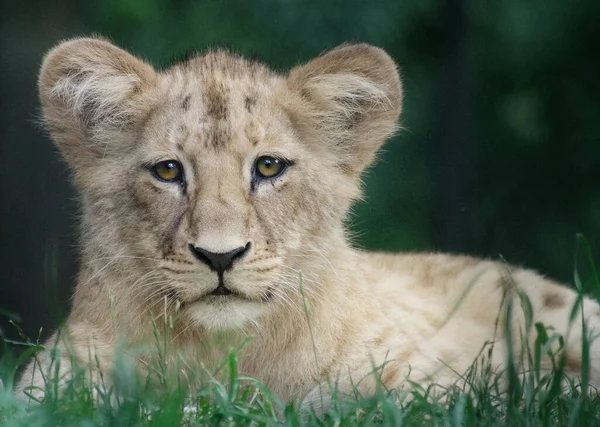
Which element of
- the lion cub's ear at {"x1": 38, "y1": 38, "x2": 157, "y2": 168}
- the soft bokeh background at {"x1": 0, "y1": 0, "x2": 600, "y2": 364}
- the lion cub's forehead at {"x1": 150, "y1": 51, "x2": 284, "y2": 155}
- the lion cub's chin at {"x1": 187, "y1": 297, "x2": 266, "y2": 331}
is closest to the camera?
the lion cub's chin at {"x1": 187, "y1": 297, "x2": 266, "y2": 331}

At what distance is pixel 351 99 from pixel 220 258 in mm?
1273

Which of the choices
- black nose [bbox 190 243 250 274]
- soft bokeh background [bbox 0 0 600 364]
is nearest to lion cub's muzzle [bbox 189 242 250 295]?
black nose [bbox 190 243 250 274]

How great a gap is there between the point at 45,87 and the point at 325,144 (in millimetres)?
1197

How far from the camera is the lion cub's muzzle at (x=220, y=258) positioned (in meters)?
4.32

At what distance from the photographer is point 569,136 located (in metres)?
10.3

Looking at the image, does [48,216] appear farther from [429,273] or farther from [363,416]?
[363,416]

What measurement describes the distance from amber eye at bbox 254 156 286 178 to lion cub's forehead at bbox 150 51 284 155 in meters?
0.08

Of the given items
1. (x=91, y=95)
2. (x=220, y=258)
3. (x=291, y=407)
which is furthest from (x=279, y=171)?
(x=291, y=407)

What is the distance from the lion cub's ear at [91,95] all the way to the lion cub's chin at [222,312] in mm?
896

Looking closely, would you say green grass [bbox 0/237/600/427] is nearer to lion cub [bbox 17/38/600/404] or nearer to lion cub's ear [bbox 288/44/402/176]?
lion cub [bbox 17/38/600/404]

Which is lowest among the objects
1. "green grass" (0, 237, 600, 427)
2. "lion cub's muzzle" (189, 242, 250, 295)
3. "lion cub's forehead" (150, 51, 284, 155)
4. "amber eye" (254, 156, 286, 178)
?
"green grass" (0, 237, 600, 427)

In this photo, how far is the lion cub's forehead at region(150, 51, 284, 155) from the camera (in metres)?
4.67

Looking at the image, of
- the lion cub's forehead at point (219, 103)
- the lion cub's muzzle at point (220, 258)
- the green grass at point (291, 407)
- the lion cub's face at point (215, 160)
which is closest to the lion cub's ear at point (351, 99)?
the lion cub's face at point (215, 160)

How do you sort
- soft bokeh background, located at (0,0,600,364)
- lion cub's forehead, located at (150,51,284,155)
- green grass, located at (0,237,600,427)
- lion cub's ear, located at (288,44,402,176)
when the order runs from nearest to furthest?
green grass, located at (0,237,600,427)
lion cub's forehead, located at (150,51,284,155)
lion cub's ear, located at (288,44,402,176)
soft bokeh background, located at (0,0,600,364)
